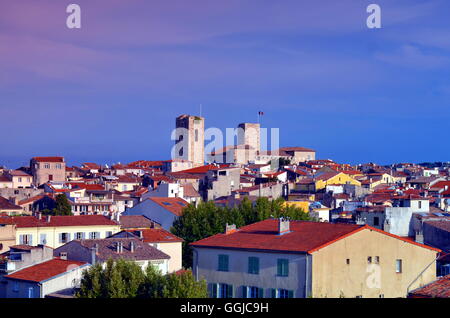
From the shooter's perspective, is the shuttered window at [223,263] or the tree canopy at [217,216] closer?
the shuttered window at [223,263]

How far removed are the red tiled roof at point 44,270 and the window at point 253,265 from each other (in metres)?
6.37

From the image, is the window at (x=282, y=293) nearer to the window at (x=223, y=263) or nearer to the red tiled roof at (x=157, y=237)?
the window at (x=223, y=263)

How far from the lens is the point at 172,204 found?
54.6 m

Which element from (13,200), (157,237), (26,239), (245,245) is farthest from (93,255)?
(13,200)

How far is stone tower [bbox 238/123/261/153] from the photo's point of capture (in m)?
161

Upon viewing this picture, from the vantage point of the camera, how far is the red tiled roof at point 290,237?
28781mm

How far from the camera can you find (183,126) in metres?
150

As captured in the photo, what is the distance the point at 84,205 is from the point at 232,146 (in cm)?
8928

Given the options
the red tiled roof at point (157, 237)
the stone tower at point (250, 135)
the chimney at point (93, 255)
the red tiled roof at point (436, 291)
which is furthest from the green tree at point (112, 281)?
the stone tower at point (250, 135)

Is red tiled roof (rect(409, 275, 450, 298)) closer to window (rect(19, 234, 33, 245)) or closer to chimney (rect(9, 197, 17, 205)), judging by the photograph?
window (rect(19, 234, 33, 245))

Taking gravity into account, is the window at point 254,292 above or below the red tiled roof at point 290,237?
below

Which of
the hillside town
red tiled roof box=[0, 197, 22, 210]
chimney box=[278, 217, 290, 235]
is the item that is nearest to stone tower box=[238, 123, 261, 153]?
the hillside town

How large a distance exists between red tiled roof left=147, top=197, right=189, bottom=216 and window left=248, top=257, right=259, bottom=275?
66.0 feet

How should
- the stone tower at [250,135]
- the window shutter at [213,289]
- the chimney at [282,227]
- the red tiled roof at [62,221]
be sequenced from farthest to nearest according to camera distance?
the stone tower at [250,135], the red tiled roof at [62,221], the chimney at [282,227], the window shutter at [213,289]
